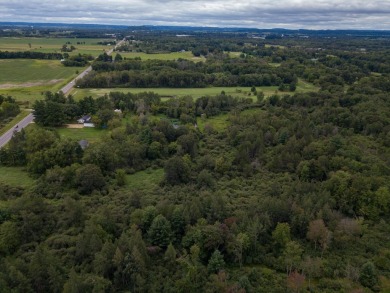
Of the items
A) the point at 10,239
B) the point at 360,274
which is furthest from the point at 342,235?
the point at 10,239

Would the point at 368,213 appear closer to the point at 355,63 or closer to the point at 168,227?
the point at 168,227

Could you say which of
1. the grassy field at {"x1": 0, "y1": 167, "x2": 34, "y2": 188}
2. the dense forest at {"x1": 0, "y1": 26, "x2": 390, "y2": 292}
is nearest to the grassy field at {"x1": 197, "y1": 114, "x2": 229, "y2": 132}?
the dense forest at {"x1": 0, "y1": 26, "x2": 390, "y2": 292}

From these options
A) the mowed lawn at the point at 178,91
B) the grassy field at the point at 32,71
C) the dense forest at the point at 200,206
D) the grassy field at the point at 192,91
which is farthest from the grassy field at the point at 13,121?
the grassy field at the point at 32,71

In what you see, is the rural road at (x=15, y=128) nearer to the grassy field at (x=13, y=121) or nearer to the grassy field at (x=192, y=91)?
the grassy field at (x=13, y=121)

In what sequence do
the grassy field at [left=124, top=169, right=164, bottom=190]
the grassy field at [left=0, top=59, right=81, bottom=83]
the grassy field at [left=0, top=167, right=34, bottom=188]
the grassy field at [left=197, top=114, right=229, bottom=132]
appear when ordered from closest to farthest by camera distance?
the grassy field at [left=0, top=167, right=34, bottom=188]
the grassy field at [left=124, top=169, right=164, bottom=190]
the grassy field at [left=197, top=114, right=229, bottom=132]
the grassy field at [left=0, top=59, right=81, bottom=83]

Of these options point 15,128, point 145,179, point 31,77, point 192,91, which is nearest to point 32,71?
point 31,77

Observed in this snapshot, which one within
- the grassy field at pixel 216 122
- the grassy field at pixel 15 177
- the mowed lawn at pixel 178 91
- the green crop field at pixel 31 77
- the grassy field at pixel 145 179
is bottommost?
the grassy field at pixel 145 179

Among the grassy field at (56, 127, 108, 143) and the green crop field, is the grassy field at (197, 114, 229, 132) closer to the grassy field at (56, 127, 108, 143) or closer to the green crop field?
the grassy field at (56, 127, 108, 143)
